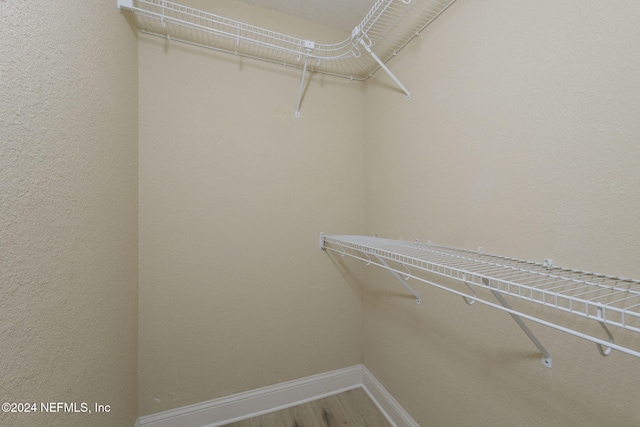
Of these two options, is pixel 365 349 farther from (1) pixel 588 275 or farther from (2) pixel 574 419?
(1) pixel 588 275

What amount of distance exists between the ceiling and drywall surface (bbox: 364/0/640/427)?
42 cm

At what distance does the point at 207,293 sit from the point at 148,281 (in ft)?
0.94

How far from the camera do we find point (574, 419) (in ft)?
2.28

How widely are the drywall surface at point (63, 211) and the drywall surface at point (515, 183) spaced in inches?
51.0

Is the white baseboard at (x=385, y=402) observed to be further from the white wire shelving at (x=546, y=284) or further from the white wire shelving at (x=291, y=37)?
the white wire shelving at (x=291, y=37)

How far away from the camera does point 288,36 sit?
1.36 meters

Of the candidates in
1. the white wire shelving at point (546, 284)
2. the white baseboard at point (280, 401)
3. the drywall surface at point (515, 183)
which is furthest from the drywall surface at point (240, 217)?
the white wire shelving at point (546, 284)

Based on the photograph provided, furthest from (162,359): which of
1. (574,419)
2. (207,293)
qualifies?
(574,419)

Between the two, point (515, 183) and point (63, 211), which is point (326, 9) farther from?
point (63, 211)

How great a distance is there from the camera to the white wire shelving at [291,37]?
114 centimetres

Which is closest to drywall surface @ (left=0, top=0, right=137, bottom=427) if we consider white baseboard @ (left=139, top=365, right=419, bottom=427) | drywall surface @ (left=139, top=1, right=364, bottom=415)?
drywall surface @ (left=139, top=1, right=364, bottom=415)

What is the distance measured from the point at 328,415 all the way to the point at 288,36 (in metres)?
2.16

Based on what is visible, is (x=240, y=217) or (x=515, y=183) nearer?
(x=515, y=183)

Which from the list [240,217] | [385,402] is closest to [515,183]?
[240,217]
